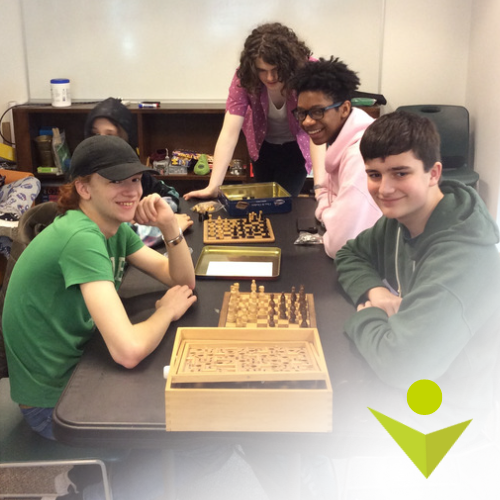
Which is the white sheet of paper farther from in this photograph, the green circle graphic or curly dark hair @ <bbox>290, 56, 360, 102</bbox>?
the green circle graphic

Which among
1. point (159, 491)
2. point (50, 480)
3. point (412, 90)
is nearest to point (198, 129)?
point (412, 90)

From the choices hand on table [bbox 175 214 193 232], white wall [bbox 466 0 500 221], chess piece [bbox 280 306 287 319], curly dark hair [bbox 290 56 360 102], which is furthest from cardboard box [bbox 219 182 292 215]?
white wall [bbox 466 0 500 221]

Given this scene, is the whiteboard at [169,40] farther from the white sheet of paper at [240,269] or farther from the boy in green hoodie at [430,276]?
the boy in green hoodie at [430,276]

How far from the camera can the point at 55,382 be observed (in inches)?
49.8

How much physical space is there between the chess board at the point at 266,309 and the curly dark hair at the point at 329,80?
2.06ft

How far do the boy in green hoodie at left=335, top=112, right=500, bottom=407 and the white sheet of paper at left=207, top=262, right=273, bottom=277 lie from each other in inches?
15.5

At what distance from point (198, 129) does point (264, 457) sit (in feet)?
9.51

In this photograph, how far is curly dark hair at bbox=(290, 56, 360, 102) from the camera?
1643 mm

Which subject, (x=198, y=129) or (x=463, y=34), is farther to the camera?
(x=198, y=129)

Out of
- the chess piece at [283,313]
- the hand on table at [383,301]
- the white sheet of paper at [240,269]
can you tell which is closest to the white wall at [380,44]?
the white sheet of paper at [240,269]

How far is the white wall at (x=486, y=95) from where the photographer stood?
10.3ft

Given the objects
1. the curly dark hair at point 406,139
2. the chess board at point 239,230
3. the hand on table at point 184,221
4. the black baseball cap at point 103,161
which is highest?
the curly dark hair at point 406,139

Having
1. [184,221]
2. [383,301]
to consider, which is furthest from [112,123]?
[383,301]

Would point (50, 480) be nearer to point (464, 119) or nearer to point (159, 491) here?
point (159, 491)
